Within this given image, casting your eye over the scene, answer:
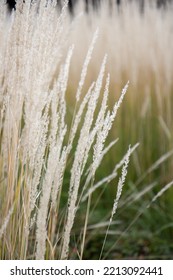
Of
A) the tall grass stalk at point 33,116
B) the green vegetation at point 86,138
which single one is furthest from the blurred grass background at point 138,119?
the tall grass stalk at point 33,116

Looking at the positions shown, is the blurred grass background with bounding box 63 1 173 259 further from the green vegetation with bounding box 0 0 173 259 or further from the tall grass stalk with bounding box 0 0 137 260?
the tall grass stalk with bounding box 0 0 137 260

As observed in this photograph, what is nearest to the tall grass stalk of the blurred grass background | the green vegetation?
the green vegetation

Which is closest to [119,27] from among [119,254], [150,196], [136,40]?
[136,40]

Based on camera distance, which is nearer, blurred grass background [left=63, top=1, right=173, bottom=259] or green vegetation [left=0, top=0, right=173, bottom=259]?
green vegetation [left=0, top=0, right=173, bottom=259]

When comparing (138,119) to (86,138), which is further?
(138,119)

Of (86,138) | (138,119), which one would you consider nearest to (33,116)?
(86,138)

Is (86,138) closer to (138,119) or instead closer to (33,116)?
(33,116)

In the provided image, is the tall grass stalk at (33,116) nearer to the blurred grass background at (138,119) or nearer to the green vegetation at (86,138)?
the green vegetation at (86,138)

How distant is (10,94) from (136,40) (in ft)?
4.86

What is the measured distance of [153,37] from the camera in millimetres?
2818
